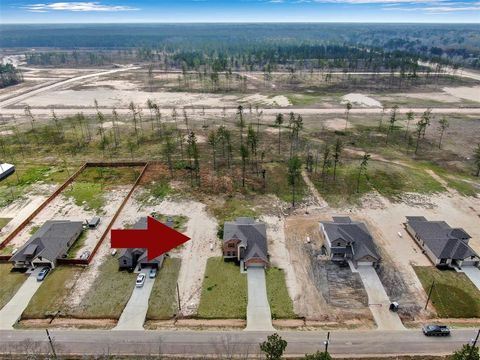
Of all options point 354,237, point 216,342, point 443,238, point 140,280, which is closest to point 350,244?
point 354,237

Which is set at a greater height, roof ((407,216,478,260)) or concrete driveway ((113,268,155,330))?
roof ((407,216,478,260))

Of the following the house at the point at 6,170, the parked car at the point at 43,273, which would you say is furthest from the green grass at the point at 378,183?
the house at the point at 6,170

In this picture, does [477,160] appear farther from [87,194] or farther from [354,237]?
[87,194]

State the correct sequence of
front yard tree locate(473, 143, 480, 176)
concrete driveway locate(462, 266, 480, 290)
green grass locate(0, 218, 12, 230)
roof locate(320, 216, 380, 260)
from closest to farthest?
concrete driveway locate(462, 266, 480, 290) → roof locate(320, 216, 380, 260) → green grass locate(0, 218, 12, 230) → front yard tree locate(473, 143, 480, 176)

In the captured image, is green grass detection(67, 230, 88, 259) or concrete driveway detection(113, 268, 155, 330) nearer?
concrete driveway detection(113, 268, 155, 330)

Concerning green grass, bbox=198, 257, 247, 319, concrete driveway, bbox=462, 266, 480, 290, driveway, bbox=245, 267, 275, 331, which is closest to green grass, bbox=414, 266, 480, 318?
Result: concrete driveway, bbox=462, 266, 480, 290

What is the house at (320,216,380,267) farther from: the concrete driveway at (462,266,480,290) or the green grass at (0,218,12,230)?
the green grass at (0,218,12,230)
